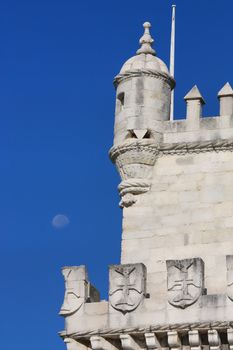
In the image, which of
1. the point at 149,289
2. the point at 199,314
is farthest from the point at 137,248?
the point at 199,314

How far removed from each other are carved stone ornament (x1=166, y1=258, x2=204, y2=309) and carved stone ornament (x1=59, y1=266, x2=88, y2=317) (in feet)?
6.26

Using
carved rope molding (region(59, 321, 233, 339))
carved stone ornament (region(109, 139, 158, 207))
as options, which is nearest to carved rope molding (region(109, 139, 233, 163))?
carved stone ornament (region(109, 139, 158, 207))

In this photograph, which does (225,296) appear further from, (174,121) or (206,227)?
(174,121)

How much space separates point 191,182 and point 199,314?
3.69 metres

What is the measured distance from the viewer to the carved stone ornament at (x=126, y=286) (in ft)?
88.1

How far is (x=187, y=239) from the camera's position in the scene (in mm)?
28250

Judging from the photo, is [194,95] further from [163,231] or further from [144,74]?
[163,231]

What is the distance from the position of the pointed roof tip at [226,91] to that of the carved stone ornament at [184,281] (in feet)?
14.3

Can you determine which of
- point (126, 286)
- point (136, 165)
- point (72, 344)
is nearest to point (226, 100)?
point (136, 165)

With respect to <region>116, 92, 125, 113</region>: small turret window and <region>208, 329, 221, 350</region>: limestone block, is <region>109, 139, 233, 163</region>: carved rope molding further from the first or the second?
<region>208, 329, 221, 350</region>: limestone block

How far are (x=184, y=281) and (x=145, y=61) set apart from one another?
5912mm

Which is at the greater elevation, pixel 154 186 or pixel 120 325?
pixel 154 186

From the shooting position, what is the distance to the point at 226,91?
95.9ft

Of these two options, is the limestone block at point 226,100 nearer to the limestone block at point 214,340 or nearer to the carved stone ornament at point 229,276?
the carved stone ornament at point 229,276
